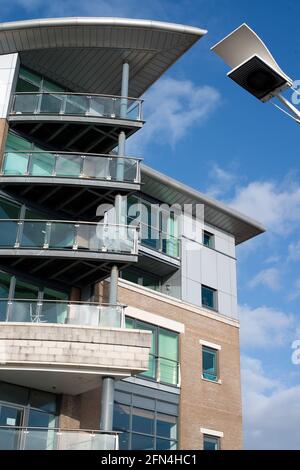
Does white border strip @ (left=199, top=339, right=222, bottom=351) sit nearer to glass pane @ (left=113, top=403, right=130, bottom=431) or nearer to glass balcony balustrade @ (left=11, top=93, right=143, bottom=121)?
glass pane @ (left=113, top=403, right=130, bottom=431)

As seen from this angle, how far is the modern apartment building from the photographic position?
18266 mm

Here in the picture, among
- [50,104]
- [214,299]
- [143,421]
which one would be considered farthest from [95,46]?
[143,421]

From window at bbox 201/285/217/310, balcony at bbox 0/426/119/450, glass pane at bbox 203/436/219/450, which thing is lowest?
balcony at bbox 0/426/119/450

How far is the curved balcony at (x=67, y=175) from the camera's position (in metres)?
20.8

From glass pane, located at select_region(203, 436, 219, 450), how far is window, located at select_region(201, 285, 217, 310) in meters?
5.35

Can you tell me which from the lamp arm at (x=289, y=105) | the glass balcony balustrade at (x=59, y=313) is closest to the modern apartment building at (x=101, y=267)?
the glass balcony balustrade at (x=59, y=313)

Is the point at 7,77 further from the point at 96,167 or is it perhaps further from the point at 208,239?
the point at 208,239

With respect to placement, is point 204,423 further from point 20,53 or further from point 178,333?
point 20,53

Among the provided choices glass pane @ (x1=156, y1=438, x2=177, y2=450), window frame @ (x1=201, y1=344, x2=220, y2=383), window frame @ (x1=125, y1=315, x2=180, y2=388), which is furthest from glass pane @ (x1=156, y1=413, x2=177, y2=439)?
window frame @ (x1=201, y1=344, x2=220, y2=383)

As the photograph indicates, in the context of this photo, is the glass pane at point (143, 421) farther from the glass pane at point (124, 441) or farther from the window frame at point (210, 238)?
the window frame at point (210, 238)

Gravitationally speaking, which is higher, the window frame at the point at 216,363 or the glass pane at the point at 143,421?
the window frame at the point at 216,363

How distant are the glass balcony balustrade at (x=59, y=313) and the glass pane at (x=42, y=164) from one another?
15.6 ft

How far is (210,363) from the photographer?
2509 centimetres
